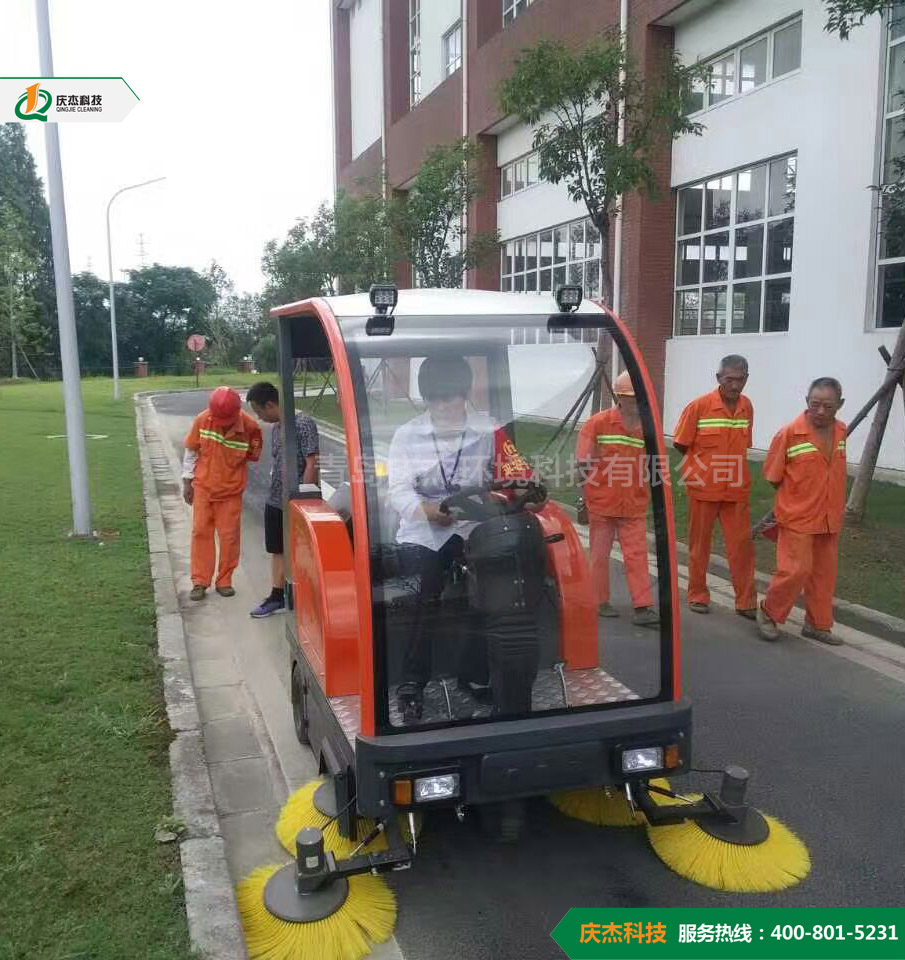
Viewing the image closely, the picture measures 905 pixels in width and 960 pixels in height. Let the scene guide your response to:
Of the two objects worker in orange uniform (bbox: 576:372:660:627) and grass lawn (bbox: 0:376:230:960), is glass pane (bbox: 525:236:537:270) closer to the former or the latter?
grass lawn (bbox: 0:376:230:960)

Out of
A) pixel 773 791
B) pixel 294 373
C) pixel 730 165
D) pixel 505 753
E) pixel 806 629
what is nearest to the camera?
pixel 505 753

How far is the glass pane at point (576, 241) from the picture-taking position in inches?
711

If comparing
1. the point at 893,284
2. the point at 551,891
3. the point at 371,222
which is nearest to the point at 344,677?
the point at 551,891

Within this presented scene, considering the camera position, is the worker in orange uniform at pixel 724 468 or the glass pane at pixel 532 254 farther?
the glass pane at pixel 532 254

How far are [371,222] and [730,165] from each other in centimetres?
703

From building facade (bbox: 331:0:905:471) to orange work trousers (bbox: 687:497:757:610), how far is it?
566 centimetres

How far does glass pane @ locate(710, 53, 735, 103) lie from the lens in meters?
13.9

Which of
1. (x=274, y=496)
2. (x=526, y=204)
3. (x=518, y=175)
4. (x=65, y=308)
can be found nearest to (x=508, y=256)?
(x=526, y=204)

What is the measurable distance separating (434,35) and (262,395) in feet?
72.7

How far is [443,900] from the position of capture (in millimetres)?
3283

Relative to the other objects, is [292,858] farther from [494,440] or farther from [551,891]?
[494,440]

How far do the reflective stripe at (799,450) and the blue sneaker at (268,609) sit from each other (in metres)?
3.68

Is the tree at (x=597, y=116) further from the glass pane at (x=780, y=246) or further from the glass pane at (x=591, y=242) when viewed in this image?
the glass pane at (x=591, y=242)

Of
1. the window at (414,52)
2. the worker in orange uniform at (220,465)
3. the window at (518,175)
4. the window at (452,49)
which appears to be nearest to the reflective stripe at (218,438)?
the worker in orange uniform at (220,465)
